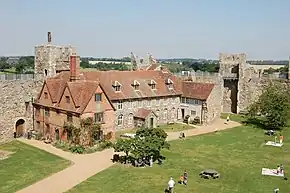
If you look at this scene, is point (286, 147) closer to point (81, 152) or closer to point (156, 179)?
point (156, 179)

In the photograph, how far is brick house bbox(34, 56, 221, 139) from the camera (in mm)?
40844

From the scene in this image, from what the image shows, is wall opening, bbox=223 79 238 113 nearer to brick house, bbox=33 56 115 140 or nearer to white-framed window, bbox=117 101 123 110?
white-framed window, bbox=117 101 123 110

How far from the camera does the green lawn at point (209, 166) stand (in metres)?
28.1

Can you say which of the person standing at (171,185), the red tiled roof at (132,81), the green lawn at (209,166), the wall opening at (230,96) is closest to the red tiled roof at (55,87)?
the red tiled roof at (132,81)

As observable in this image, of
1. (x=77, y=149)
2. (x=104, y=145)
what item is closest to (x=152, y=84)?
(x=104, y=145)

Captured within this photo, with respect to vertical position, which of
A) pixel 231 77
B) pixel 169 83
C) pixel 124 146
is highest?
pixel 231 77

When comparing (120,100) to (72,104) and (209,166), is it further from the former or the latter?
(209,166)

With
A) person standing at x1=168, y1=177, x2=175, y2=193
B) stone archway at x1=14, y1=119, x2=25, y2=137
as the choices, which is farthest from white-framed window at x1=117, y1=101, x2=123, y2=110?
person standing at x1=168, y1=177, x2=175, y2=193

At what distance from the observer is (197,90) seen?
5469 centimetres

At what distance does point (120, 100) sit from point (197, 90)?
39.8ft

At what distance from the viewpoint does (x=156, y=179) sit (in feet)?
98.2

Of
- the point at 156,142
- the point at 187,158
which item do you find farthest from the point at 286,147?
the point at 156,142

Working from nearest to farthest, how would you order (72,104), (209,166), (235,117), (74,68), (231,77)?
1. (209,166)
2. (72,104)
3. (74,68)
4. (235,117)
5. (231,77)

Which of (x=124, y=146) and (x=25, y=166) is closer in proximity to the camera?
(x=124, y=146)
